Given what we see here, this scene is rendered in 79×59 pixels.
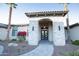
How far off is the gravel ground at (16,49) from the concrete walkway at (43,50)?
5.1 inches

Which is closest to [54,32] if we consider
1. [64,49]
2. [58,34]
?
[58,34]

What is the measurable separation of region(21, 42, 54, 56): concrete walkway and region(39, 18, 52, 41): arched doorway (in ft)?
0.69

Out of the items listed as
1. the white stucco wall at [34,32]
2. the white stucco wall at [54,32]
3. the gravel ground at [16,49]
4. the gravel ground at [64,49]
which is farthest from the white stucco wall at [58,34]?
the gravel ground at [16,49]

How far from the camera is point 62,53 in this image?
4352 millimetres

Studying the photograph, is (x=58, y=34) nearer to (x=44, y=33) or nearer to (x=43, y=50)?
(x=44, y=33)

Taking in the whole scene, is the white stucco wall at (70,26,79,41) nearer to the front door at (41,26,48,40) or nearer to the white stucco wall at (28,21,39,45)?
the front door at (41,26,48,40)

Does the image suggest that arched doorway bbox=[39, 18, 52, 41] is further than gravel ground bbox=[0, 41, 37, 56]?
Yes

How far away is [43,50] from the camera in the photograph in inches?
175

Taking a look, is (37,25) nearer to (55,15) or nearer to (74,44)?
(55,15)

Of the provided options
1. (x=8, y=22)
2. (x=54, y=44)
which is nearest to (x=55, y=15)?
(x=54, y=44)

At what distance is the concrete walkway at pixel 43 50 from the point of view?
→ 14.3 ft

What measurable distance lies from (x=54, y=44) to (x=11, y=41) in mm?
1443

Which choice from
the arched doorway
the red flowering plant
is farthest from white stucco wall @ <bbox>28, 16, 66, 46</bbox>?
the red flowering plant

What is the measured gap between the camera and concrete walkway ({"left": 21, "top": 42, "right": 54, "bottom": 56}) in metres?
4.35
